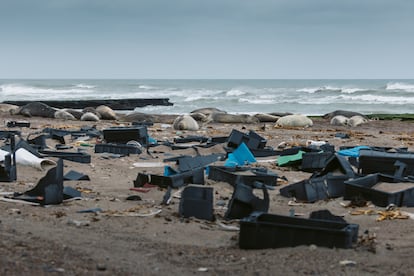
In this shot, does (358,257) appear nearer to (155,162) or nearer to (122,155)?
(155,162)

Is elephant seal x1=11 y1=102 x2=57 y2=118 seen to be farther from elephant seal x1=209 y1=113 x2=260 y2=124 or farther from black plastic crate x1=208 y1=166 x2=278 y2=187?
black plastic crate x1=208 y1=166 x2=278 y2=187

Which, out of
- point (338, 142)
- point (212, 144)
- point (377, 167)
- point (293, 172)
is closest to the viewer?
point (377, 167)

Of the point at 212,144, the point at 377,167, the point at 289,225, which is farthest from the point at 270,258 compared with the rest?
the point at 212,144

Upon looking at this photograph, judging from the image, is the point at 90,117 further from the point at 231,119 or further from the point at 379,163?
the point at 379,163

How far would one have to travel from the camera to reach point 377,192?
8086 millimetres

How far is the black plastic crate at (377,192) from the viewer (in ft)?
26.2

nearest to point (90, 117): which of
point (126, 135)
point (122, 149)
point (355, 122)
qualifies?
point (355, 122)

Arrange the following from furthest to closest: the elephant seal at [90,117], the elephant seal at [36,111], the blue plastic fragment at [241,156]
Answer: the elephant seal at [36,111]
the elephant seal at [90,117]
the blue plastic fragment at [241,156]

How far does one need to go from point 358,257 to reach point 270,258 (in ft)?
2.37

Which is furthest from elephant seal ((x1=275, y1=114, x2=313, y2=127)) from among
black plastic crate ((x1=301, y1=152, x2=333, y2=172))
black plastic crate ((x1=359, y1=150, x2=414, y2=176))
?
black plastic crate ((x1=359, y1=150, x2=414, y2=176))

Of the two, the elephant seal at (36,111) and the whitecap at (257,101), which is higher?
the elephant seal at (36,111)

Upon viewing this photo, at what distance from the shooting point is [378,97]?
6147 centimetres

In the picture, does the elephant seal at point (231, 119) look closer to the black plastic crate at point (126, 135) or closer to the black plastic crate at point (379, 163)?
the black plastic crate at point (126, 135)

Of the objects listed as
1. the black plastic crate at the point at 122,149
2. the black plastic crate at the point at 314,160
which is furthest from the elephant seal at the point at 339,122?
the black plastic crate at the point at 314,160
